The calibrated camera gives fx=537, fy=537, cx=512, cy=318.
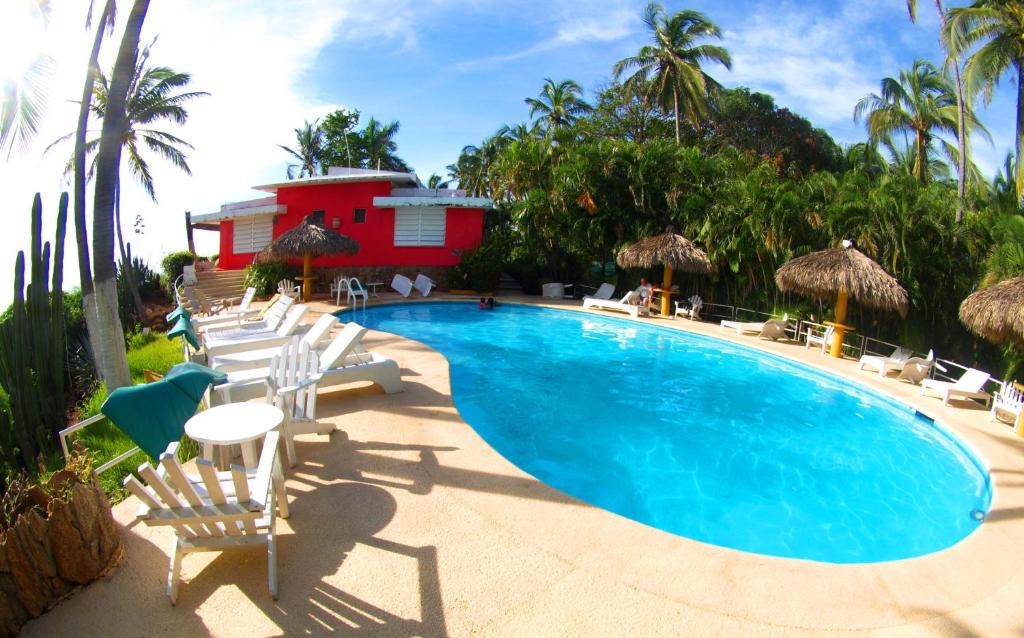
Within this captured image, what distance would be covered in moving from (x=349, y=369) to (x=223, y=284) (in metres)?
14.6

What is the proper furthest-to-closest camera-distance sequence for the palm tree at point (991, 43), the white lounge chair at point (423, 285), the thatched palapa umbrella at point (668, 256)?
1. the white lounge chair at point (423, 285)
2. the thatched palapa umbrella at point (668, 256)
3. the palm tree at point (991, 43)

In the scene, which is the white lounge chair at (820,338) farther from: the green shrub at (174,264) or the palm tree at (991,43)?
the green shrub at (174,264)

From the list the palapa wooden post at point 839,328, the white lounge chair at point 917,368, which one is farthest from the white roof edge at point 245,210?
the white lounge chair at point 917,368

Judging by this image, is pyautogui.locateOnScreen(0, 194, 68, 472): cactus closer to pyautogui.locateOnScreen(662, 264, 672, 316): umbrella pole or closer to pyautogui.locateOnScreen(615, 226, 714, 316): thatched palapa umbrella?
pyautogui.locateOnScreen(615, 226, 714, 316): thatched palapa umbrella

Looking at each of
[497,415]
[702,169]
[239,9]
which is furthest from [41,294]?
[702,169]

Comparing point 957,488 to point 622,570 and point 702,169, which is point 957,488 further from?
point 702,169

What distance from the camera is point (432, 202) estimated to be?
64.3 feet

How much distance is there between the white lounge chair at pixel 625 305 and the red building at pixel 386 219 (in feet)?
20.2

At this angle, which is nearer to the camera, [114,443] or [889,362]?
[114,443]

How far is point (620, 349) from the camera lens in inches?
470

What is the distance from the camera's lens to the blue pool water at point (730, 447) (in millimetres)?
5070

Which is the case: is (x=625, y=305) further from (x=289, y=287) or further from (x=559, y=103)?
(x=559, y=103)

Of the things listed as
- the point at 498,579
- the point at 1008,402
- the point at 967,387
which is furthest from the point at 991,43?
the point at 498,579

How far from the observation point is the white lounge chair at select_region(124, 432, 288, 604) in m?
2.80
